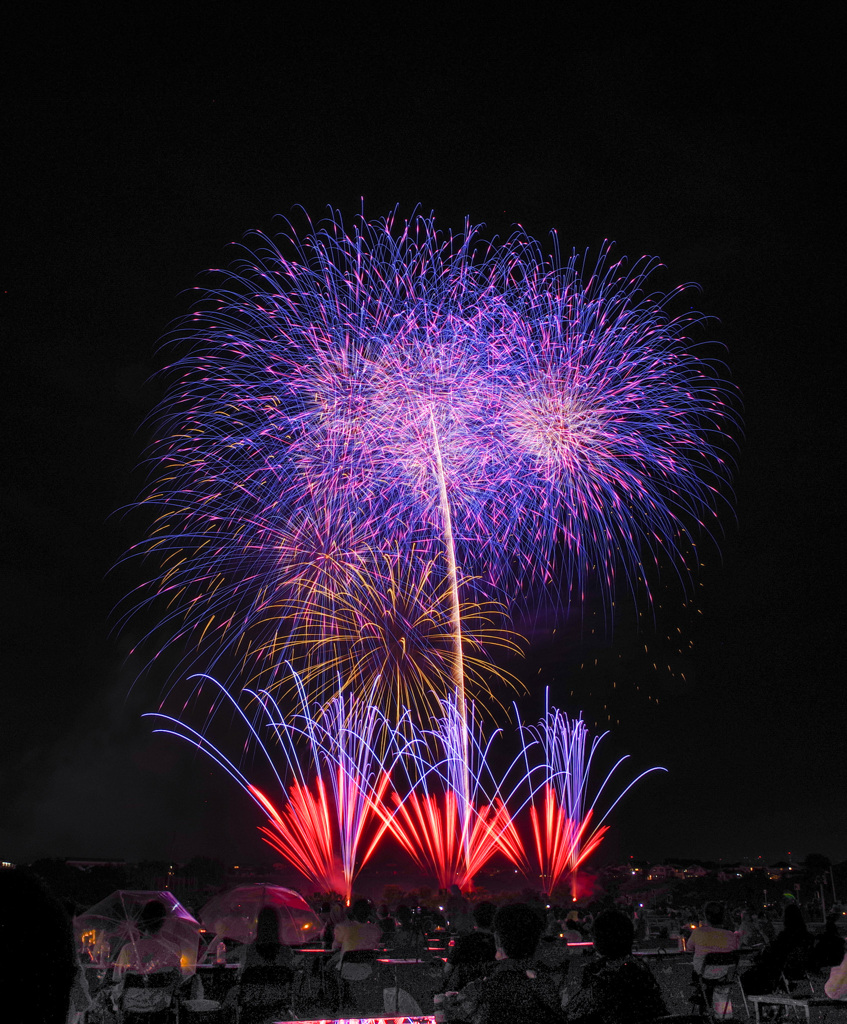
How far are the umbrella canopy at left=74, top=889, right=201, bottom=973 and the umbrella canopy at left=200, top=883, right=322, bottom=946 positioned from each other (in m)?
3.53

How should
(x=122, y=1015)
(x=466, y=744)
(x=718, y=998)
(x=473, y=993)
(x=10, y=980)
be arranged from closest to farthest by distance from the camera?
1. (x=10, y=980)
2. (x=473, y=993)
3. (x=122, y=1015)
4. (x=718, y=998)
5. (x=466, y=744)

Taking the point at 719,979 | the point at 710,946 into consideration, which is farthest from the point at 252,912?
the point at 719,979

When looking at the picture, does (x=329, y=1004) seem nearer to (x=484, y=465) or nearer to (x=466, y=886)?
(x=484, y=465)

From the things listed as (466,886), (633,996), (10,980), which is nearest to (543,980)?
(633,996)

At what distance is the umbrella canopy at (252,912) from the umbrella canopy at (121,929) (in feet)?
11.6

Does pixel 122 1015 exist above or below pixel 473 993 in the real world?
below

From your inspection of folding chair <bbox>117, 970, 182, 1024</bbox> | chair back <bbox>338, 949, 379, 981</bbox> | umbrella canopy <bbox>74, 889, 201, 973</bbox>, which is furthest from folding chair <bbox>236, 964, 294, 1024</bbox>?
chair back <bbox>338, 949, 379, 981</bbox>

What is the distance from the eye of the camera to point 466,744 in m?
24.6

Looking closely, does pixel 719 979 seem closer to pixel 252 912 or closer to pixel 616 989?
pixel 616 989

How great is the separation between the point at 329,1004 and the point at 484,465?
12.0 m

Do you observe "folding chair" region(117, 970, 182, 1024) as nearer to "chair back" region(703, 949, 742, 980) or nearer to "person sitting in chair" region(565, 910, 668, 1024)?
"person sitting in chair" region(565, 910, 668, 1024)

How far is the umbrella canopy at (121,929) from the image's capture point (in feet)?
36.6

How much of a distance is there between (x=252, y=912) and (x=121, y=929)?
4.51 metres

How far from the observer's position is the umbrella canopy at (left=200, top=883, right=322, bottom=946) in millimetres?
15219
